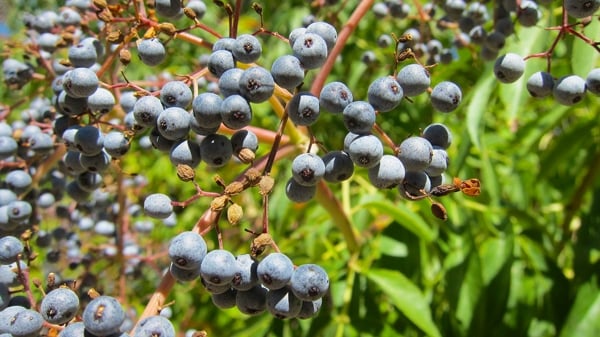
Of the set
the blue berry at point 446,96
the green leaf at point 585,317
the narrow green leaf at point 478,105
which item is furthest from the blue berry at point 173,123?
the green leaf at point 585,317

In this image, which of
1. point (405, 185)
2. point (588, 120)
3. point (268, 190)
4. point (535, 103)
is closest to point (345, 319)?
point (405, 185)

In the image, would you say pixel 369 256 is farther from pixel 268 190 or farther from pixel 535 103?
pixel 535 103

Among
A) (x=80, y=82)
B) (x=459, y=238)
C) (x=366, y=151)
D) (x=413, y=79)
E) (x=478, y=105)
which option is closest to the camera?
(x=366, y=151)

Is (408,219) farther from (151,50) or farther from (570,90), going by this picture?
(151,50)

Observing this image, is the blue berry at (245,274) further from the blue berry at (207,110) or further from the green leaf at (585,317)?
the green leaf at (585,317)

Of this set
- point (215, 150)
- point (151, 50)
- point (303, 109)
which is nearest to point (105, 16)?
point (151, 50)

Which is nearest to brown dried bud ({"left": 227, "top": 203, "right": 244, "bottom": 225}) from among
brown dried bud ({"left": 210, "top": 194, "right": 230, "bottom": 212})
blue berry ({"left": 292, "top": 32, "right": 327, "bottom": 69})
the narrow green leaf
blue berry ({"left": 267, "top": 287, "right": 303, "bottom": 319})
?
brown dried bud ({"left": 210, "top": 194, "right": 230, "bottom": 212})

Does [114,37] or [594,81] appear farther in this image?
[594,81]
